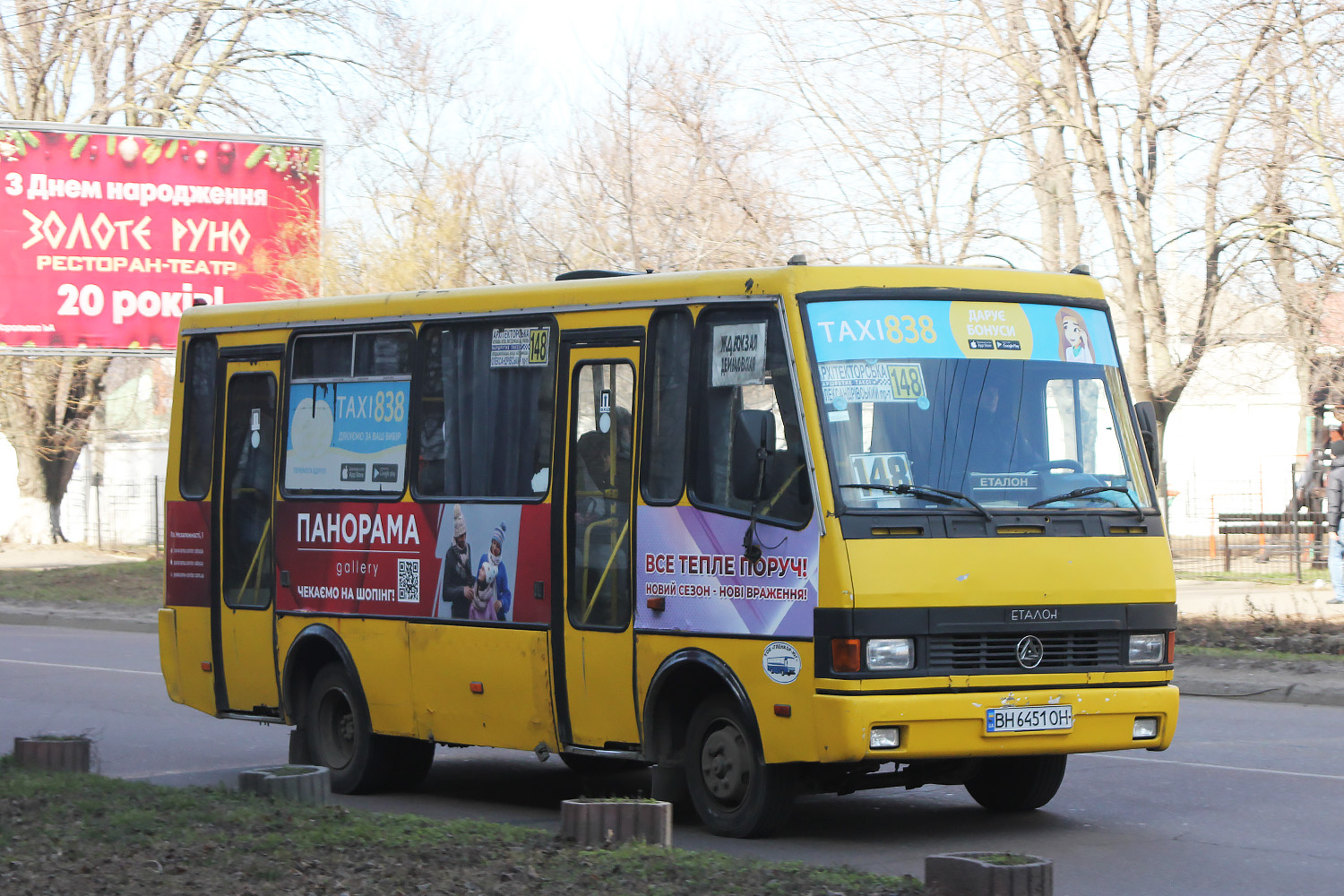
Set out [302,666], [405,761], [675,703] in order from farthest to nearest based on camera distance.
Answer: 1. [302,666]
2. [405,761]
3. [675,703]

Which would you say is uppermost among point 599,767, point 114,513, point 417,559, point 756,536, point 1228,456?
point 1228,456

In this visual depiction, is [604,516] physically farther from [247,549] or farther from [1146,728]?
[247,549]

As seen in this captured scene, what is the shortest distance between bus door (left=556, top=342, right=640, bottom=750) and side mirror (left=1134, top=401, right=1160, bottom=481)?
259 centimetres

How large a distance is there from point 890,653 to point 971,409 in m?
1.31

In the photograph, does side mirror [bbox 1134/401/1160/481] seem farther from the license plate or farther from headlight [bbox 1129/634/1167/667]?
the license plate

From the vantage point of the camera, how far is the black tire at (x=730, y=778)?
342 inches

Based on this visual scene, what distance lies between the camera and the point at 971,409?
8.84 meters

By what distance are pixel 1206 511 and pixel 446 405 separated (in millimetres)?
30738

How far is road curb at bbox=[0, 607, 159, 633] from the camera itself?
25344 mm

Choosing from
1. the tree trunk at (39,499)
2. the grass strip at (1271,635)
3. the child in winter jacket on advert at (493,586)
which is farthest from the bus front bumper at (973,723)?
the tree trunk at (39,499)

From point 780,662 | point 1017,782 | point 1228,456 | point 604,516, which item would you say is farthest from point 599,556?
point 1228,456

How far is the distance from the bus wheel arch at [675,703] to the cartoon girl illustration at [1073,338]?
2353 mm

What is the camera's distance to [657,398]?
938cm

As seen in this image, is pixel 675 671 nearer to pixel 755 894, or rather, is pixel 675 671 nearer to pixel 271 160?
pixel 755 894
